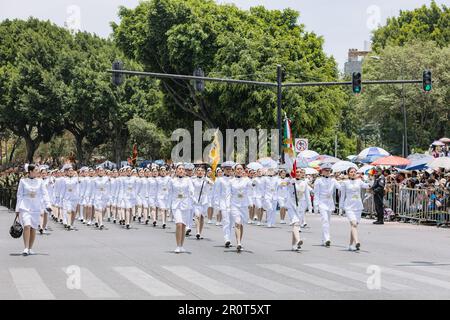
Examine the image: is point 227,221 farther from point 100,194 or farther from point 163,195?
point 100,194

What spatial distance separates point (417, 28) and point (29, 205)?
194 feet

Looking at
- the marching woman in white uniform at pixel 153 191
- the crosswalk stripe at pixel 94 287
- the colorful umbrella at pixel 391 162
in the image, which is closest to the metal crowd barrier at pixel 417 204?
the colorful umbrella at pixel 391 162

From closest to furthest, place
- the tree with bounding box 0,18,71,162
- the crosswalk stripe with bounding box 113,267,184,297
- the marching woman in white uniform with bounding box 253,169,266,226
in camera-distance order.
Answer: the crosswalk stripe with bounding box 113,267,184,297 < the marching woman in white uniform with bounding box 253,169,266,226 < the tree with bounding box 0,18,71,162

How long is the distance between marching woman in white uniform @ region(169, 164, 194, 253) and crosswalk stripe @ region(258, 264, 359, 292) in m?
2.94

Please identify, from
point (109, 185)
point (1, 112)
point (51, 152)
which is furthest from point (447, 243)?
point (51, 152)

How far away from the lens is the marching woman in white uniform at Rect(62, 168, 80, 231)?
89.9ft

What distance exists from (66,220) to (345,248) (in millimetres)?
10918

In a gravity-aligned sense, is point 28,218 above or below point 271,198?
below

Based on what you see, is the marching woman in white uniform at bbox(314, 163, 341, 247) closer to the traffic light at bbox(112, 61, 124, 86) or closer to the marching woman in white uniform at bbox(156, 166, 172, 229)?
the marching woman in white uniform at bbox(156, 166, 172, 229)

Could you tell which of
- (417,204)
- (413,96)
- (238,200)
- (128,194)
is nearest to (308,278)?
(238,200)

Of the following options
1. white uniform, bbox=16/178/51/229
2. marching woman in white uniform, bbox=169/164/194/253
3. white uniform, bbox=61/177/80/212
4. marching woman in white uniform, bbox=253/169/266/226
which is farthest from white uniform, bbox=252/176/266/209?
white uniform, bbox=16/178/51/229

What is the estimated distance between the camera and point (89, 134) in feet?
251

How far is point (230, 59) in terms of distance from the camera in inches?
1848
